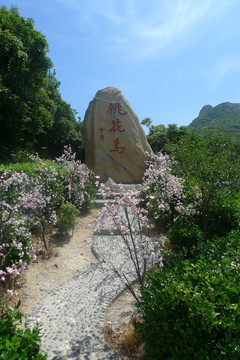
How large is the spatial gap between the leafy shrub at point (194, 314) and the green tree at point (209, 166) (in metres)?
1.89

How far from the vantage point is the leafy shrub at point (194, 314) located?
1731 millimetres

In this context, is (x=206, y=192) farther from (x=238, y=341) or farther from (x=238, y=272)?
(x=238, y=341)

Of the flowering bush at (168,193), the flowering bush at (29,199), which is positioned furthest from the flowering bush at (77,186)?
the flowering bush at (168,193)

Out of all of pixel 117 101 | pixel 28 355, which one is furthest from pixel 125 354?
pixel 117 101

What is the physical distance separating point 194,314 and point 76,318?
188 centimetres

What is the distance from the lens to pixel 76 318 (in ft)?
10.2

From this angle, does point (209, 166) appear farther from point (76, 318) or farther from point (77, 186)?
point (77, 186)

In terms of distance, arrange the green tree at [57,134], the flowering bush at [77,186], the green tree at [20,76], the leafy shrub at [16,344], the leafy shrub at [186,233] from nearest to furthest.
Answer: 1. the leafy shrub at [16,344]
2. the leafy shrub at [186,233]
3. the flowering bush at [77,186]
4. the green tree at [20,76]
5. the green tree at [57,134]

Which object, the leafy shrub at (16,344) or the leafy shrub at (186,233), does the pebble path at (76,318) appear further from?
the leafy shrub at (186,233)

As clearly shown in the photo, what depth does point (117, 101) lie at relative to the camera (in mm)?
10875

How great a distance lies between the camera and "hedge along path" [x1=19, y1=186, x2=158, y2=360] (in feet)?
8.53

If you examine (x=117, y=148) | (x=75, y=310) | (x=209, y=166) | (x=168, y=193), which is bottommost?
(x=75, y=310)

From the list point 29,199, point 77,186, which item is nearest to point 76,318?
point 29,199

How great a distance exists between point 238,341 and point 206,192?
110 inches
